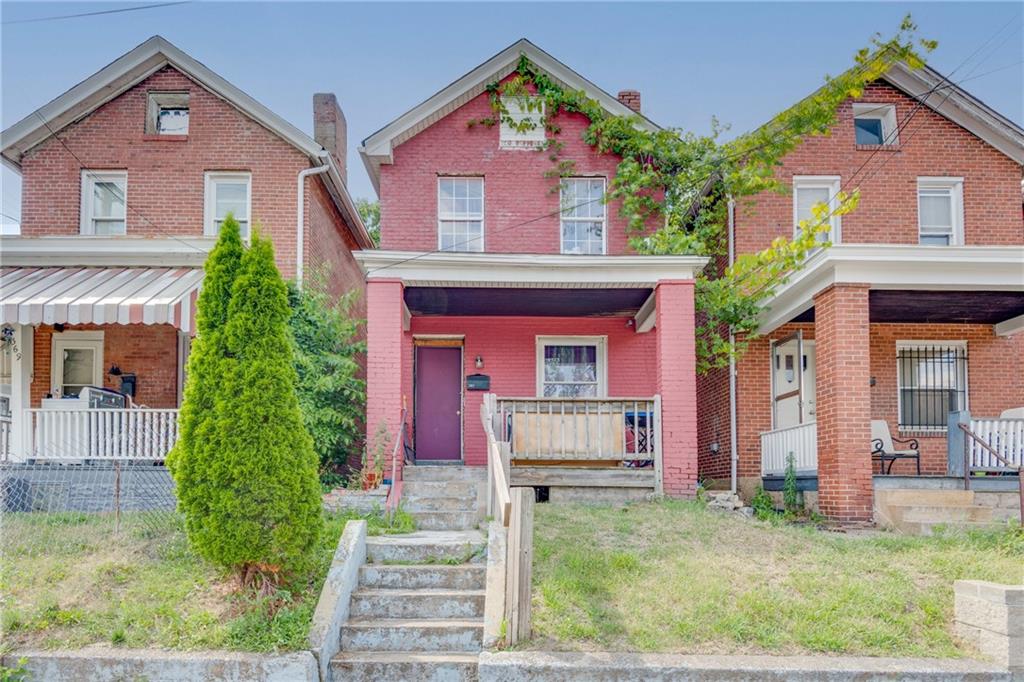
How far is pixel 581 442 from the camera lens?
12.0 metres

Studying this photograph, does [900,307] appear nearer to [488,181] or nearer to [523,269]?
[523,269]

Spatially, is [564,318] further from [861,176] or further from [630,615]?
[630,615]

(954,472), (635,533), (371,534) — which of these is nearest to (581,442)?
(635,533)

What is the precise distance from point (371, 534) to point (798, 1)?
396 inches

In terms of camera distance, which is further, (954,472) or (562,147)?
(562,147)

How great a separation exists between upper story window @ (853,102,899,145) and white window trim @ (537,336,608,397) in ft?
19.3

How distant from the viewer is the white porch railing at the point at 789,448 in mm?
11742

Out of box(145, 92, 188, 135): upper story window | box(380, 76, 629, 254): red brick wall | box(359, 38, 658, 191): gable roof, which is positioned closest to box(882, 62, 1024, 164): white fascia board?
box(359, 38, 658, 191): gable roof

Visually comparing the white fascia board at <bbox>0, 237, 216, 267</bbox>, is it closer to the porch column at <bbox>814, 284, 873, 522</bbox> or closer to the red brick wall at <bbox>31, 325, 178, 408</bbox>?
the red brick wall at <bbox>31, 325, 178, 408</bbox>

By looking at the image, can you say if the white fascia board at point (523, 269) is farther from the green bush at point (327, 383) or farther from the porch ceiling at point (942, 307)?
the porch ceiling at point (942, 307)

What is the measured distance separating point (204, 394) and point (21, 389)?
729 centimetres

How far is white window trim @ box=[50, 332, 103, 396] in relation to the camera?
46.4 feet

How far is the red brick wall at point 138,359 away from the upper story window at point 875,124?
41.3 ft

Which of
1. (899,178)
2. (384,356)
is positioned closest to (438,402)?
(384,356)
